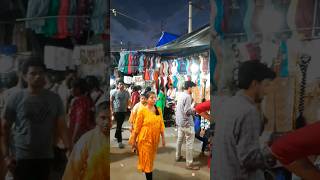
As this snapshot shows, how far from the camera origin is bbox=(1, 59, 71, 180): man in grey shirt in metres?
3.49

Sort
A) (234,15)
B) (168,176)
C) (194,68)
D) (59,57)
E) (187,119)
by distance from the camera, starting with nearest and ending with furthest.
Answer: (234,15) < (59,57) < (168,176) < (187,119) < (194,68)

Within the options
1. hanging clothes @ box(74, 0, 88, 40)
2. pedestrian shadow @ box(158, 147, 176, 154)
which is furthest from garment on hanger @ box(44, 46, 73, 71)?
pedestrian shadow @ box(158, 147, 176, 154)

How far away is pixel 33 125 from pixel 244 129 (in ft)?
6.15

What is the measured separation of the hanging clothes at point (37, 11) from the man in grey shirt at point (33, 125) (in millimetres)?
295

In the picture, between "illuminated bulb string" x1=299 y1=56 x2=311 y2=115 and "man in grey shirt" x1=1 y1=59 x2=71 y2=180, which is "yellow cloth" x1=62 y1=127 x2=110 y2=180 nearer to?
"man in grey shirt" x1=1 y1=59 x2=71 y2=180

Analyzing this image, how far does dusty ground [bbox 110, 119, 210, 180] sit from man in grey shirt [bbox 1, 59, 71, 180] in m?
3.86

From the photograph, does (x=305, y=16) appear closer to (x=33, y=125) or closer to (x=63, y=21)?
(x=63, y=21)

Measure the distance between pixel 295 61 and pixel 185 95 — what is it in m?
5.31

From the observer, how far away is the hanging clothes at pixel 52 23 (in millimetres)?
3410

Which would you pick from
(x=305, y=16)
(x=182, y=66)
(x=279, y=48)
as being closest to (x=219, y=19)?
(x=279, y=48)

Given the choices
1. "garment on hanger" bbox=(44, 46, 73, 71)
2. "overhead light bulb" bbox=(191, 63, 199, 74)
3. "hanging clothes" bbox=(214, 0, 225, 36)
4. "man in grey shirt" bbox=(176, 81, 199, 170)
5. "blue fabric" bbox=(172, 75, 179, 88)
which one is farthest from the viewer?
"blue fabric" bbox=(172, 75, 179, 88)

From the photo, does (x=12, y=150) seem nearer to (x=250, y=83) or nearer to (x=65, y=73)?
(x=65, y=73)

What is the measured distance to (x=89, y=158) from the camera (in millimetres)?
3564

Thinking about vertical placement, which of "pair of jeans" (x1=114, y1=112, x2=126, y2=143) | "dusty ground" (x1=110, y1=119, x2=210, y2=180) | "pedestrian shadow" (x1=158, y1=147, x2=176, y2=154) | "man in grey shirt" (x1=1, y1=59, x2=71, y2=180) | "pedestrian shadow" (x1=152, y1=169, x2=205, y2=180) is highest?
"man in grey shirt" (x1=1, y1=59, x2=71, y2=180)
